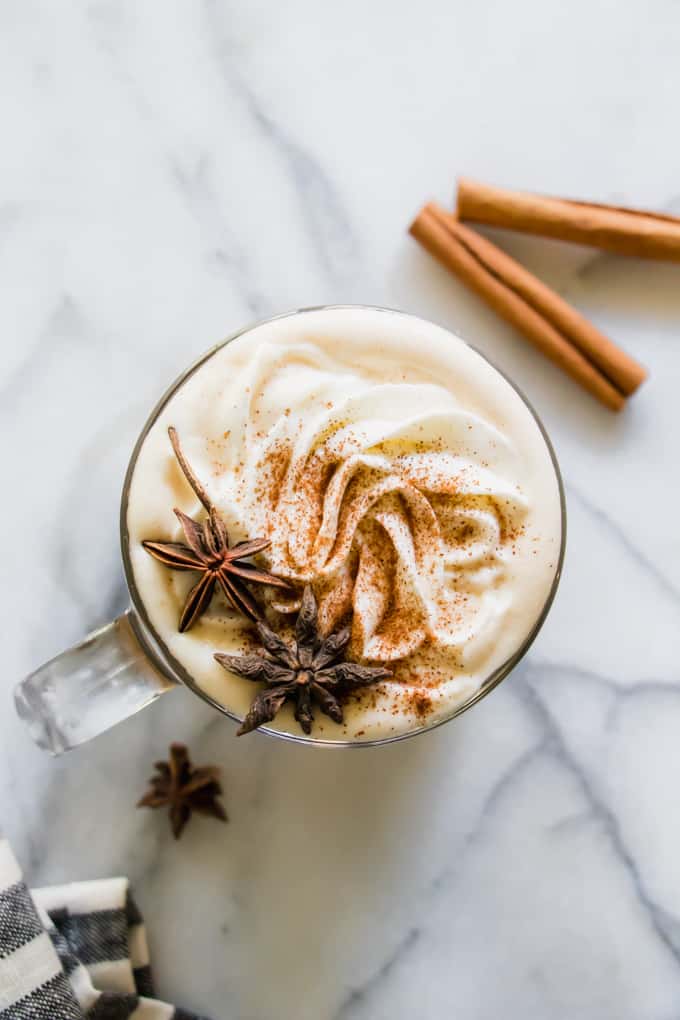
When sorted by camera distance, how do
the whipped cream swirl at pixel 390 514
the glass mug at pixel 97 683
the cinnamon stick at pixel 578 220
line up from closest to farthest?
1. the whipped cream swirl at pixel 390 514
2. the glass mug at pixel 97 683
3. the cinnamon stick at pixel 578 220

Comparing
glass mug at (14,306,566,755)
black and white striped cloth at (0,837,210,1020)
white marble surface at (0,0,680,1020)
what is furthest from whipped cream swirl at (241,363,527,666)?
black and white striped cloth at (0,837,210,1020)

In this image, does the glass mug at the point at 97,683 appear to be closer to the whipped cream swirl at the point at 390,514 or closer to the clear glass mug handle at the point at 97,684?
the clear glass mug handle at the point at 97,684

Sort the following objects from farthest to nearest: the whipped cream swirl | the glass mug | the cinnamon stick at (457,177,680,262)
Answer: the cinnamon stick at (457,177,680,262), the glass mug, the whipped cream swirl

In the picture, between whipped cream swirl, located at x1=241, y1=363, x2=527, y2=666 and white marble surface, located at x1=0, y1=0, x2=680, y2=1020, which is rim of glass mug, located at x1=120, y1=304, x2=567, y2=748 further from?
white marble surface, located at x1=0, y1=0, x2=680, y2=1020

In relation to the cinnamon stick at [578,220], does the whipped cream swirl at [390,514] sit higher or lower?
lower

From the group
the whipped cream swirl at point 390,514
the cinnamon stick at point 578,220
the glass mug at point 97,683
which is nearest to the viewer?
the whipped cream swirl at point 390,514

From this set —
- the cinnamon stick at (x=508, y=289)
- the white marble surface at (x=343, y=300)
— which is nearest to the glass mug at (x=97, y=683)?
the white marble surface at (x=343, y=300)

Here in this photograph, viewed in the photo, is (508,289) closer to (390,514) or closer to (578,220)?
(578,220)
